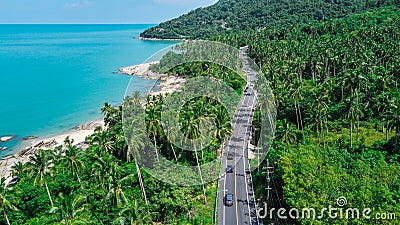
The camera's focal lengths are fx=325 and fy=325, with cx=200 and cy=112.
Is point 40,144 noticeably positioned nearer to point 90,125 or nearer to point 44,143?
point 44,143

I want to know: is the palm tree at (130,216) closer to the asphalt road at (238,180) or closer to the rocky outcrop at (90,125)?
the asphalt road at (238,180)

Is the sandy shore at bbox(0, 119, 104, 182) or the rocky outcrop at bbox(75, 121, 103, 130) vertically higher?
the rocky outcrop at bbox(75, 121, 103, 130)

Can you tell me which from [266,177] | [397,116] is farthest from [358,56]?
[266,177]

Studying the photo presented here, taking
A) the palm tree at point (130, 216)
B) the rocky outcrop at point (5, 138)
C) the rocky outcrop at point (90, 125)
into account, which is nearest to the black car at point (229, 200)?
the palm tree at point (130, 216)

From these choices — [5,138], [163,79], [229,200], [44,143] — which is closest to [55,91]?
[163,79]

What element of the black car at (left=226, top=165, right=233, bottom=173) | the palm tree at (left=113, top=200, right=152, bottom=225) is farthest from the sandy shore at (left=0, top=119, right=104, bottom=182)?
the black car at (left=226, top=165, right=233, bottom=173)

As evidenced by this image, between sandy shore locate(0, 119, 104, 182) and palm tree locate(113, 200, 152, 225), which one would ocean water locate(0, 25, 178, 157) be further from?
palm tree locate(113, 200, 152, 225)
